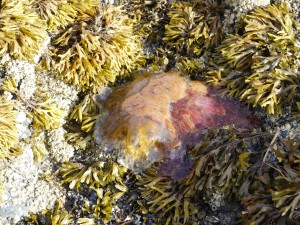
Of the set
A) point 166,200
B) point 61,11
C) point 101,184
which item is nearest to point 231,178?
point 166,200

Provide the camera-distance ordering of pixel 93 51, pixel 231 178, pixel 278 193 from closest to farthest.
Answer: pixel 278 193
pixel 231 178
pixel 93 51

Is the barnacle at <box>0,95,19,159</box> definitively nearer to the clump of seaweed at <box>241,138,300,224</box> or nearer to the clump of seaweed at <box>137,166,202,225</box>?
the clump of seaweed at <box>137,166,202,225</box>

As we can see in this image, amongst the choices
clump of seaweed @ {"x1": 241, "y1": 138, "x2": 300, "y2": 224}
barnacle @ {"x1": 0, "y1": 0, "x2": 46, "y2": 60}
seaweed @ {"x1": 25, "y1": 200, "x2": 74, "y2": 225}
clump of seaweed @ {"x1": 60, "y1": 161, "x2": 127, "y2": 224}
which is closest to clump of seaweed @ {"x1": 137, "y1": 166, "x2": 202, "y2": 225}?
clump of seaweed @ {"x1": 60, "y1": 161, "x2": 127, "y2": 224}

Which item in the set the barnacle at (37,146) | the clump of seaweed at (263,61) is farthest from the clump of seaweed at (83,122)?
the clump of seaweed at (263,61)

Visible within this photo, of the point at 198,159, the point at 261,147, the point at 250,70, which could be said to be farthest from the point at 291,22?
the point at 198,159

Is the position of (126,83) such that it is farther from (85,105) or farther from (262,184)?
(262,184)

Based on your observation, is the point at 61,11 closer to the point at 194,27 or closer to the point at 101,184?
the point at 194,27
